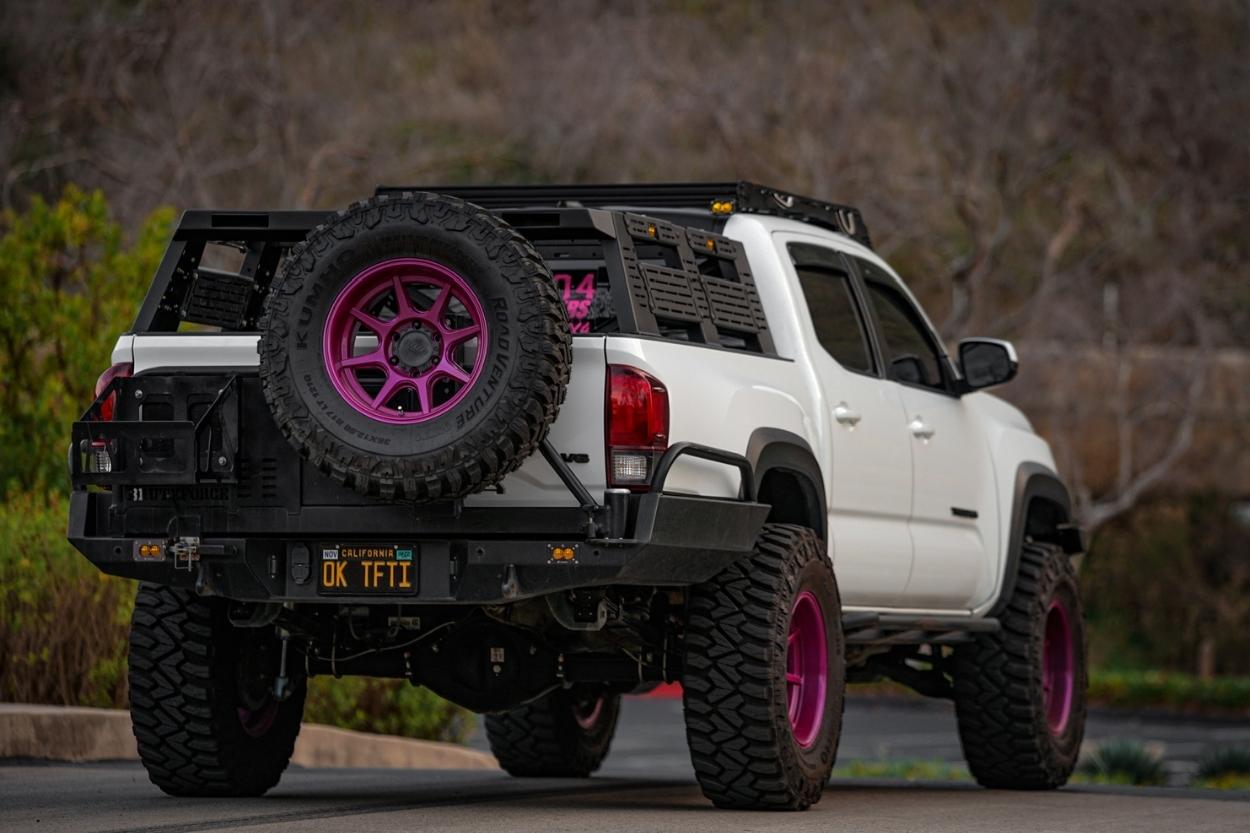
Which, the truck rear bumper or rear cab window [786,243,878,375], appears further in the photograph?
rear cab window [786,243,878,375]

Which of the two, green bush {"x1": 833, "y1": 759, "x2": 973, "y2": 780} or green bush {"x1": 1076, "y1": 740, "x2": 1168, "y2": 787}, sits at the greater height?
green bush {"x1": 1076, "y1": 740, "x2": 1168, "y2": 787}

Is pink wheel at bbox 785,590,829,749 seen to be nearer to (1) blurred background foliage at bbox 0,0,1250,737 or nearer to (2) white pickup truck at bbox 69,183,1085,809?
(2) white pickup truck at bbox 69,183,1085,809

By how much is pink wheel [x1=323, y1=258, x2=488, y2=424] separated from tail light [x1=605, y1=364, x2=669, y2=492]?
476 mm

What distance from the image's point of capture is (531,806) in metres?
8.08

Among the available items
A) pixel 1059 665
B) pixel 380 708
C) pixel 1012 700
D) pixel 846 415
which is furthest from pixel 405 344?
pixel 380 708

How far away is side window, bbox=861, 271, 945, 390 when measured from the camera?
956 centimetres

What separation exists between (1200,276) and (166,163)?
13744mm

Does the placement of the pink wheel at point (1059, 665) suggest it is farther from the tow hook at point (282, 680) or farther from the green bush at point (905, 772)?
the green bush at point (905, 772)

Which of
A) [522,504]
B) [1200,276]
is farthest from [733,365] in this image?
[1200,276]

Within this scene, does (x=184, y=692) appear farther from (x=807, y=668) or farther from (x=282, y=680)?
(x=807, y=668)

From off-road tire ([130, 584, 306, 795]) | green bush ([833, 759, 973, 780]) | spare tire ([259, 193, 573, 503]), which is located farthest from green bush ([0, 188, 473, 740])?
spare tire ([259, 193, 573, 503])

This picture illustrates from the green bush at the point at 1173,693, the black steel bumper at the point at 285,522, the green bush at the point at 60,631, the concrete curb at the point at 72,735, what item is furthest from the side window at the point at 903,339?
the green bush at the point at 1173,693

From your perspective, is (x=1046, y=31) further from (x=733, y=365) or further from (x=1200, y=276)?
(x=733, y=365)

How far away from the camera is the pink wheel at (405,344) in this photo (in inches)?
265
